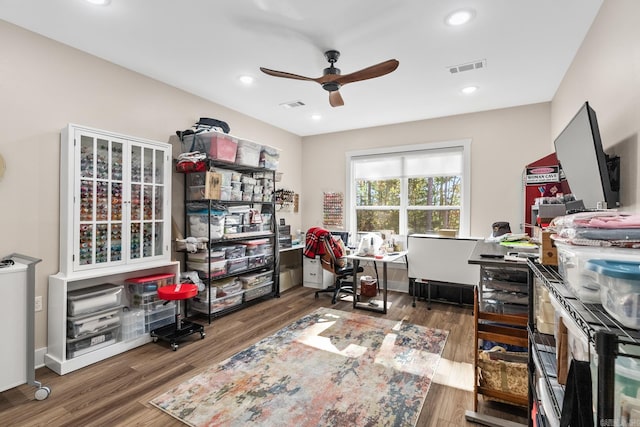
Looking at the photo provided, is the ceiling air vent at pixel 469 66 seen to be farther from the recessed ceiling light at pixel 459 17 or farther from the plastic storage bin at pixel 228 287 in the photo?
the plastic storage bin at pixel 228 287

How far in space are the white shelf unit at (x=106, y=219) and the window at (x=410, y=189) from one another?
3.15m

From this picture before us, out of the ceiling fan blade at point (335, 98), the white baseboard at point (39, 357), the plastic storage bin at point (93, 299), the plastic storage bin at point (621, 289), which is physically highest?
the ceiling fan blade at point (335, 98)

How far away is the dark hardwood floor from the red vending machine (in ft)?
4.95

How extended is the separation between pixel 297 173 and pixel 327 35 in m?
3.44

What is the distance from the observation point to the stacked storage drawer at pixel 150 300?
10.2ft

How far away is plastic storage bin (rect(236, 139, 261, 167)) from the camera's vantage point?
13.0 ft

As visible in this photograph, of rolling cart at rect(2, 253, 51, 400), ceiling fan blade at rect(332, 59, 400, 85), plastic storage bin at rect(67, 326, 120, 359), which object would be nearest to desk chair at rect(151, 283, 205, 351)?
plastic storage bin at rect(67, 326, 120, 359)

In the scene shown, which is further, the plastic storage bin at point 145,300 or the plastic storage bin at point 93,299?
the plastic storage bin at point 145,300

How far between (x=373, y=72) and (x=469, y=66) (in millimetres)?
1206

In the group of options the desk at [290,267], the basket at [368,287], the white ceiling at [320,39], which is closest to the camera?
the white ceiling at [320,39]

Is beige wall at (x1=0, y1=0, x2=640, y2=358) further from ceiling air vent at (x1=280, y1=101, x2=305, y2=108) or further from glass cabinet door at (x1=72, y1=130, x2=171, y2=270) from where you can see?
ceiling air vent at (x1=280, y1=101, x2=305, y2=108)

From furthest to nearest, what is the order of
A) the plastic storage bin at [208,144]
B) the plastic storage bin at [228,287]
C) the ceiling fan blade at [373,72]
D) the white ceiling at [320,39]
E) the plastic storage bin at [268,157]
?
1. the plastic storage bin at [268,157]
2. the plastic storage bin at [228,287]
3. the plastic storage bin at [208,144]
4. the ceiling fan blade at [373,72]
5. the white ceiling at [320,39]

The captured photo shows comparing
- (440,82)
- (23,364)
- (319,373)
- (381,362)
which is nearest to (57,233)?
(23,364)

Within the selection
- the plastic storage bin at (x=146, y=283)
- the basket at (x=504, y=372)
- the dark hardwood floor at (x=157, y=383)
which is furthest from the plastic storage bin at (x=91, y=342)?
the basket at (x=504, y=372)
